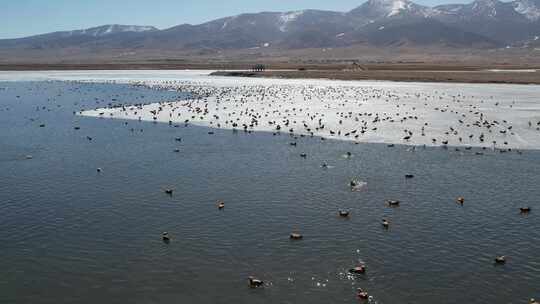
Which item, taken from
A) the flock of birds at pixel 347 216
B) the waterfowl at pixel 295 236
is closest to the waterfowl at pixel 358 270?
the flock of birds at pixel 347 216

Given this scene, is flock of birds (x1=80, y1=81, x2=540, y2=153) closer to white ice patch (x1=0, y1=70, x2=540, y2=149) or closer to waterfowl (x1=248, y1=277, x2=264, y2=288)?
white ice patch (x1=0, y1=70, x2=540, y2=149)

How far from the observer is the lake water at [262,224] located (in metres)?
16.5

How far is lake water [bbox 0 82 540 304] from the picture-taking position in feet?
54.0

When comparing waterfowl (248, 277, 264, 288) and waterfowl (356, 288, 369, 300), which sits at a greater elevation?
waterfowl (248, 277, 264, 288)

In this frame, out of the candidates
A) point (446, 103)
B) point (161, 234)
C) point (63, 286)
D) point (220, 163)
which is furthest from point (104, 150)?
point (446, 103)

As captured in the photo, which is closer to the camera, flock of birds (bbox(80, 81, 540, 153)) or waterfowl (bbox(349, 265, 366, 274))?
waterfowl (bbox(349, 265, 366, 274))

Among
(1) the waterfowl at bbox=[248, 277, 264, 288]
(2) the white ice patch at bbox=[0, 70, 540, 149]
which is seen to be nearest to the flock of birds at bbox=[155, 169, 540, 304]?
(1) the waterfowl at bbox=[248, 277, 264, 288]

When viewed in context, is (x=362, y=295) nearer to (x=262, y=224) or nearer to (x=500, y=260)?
(x=500, y=260)

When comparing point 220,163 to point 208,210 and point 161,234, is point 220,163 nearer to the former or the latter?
point 208,210

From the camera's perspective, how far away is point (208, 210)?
23.5 m

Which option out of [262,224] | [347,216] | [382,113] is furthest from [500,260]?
[382,113]

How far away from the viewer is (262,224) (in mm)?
21734

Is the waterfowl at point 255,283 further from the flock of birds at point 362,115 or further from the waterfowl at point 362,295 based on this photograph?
the flock of birds at point 362,115

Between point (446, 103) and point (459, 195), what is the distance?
1390 inches
